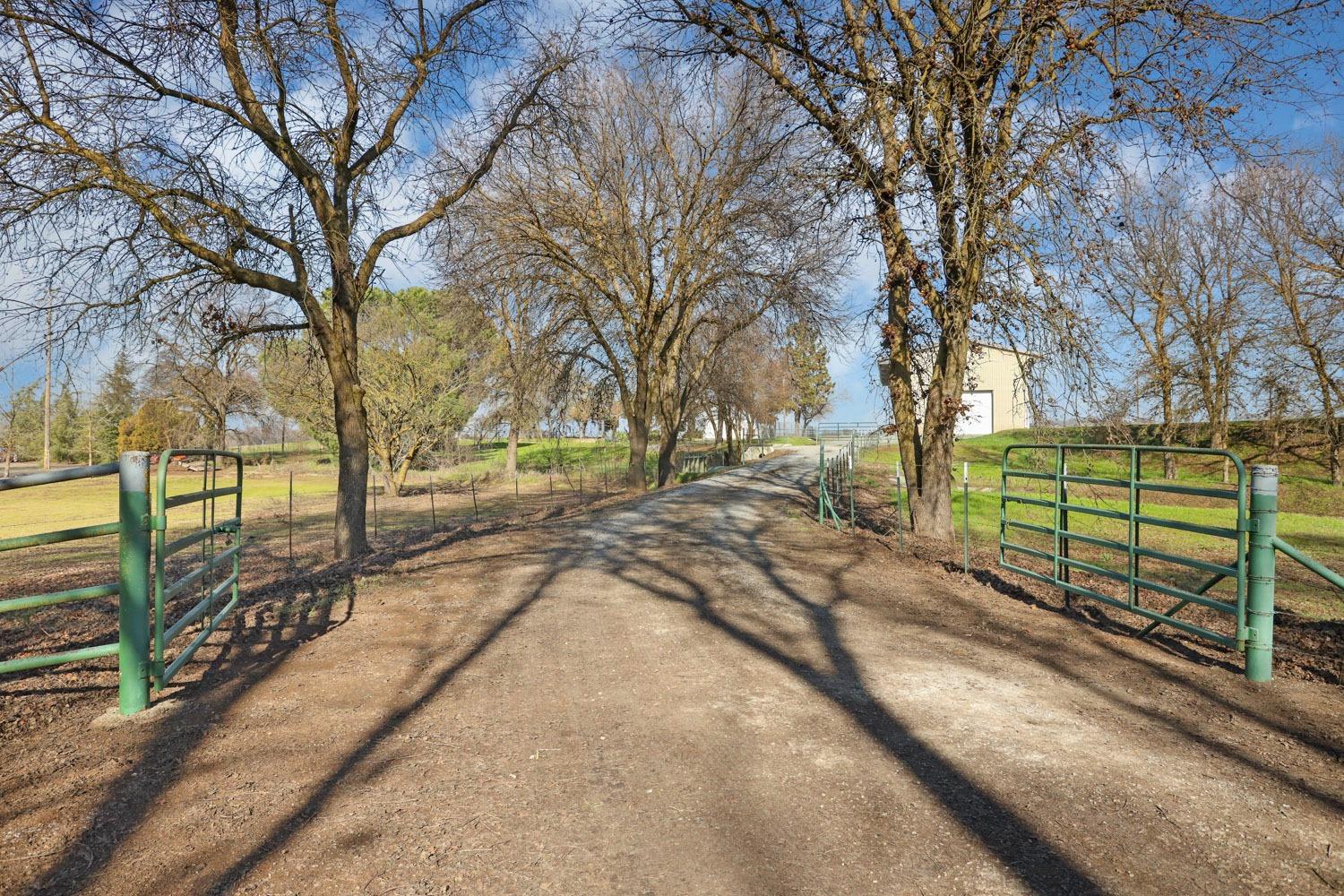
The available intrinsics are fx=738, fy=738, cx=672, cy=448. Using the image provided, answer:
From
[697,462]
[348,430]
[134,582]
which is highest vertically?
[348,430]

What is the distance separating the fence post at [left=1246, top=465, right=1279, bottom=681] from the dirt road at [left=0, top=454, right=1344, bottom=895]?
0.23m

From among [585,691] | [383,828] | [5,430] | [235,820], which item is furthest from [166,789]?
[5,430]

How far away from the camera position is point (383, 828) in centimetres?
302

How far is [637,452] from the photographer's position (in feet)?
71.7

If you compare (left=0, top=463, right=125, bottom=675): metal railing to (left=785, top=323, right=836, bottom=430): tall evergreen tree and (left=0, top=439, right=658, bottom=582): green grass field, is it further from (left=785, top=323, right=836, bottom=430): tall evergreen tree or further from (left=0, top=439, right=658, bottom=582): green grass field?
(left=785, top=323, right=836, bottom=430): tall evergreen tree

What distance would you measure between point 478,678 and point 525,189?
617 inches

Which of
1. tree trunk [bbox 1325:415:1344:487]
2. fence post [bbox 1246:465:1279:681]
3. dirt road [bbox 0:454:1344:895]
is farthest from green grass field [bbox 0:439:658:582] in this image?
tree trunk [bbox 1325:415:1344:487]

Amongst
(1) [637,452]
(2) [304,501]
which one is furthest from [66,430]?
(1) [637,452]

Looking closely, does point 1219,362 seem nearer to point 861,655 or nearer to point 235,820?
point 861,655

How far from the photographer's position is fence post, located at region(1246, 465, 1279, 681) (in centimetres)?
491

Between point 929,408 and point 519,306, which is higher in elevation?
point 519,306

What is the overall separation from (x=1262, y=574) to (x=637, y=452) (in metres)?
17.6

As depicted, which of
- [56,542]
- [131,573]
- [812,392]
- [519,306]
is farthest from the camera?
[812,392]

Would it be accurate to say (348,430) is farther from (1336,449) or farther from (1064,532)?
(1336,449)
